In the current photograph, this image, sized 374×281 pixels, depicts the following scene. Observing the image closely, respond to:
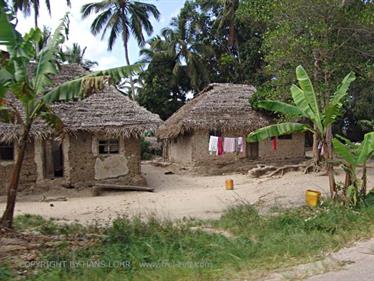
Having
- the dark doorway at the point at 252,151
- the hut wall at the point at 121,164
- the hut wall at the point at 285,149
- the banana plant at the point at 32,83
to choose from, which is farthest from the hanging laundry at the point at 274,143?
the banana plant at the point at 32,83

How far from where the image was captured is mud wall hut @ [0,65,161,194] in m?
16.0

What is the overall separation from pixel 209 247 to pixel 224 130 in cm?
1586

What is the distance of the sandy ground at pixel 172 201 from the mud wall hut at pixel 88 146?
2.58 feet

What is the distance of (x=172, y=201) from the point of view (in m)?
14.0

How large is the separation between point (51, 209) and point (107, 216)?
2.52 meters

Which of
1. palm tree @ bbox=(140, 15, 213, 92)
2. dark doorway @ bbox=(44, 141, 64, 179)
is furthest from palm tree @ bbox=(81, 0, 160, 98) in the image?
dark doorway @ bbox=(44, 141, 64, 179)

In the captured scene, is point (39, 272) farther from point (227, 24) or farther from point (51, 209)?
point (227, 24)

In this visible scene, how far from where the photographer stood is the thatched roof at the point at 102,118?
1581cm

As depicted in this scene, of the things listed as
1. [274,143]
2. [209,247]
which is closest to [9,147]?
[209,247]

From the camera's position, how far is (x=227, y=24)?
118 ft

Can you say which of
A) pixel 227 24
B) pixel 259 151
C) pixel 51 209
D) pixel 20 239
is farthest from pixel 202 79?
pixel 20 239

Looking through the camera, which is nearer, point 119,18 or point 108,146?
point 108,146

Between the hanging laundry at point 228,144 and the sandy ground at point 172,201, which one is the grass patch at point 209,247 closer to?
the sandy ground at point 172,201

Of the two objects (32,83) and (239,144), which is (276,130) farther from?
(239,144)
